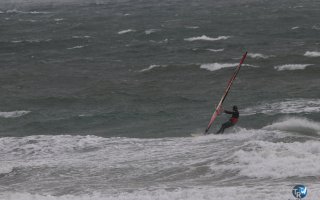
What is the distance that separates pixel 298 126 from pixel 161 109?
8.42 meters

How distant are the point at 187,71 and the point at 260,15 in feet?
96.1

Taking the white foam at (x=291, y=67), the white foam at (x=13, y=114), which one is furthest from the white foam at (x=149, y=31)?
the white foam at (x=13, y=114)

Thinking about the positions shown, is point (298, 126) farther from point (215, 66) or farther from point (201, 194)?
point (215, 66)

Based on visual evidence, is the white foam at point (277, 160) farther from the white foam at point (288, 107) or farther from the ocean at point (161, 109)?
the white foam at point (288, 107)

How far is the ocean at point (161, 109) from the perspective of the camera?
771 inches

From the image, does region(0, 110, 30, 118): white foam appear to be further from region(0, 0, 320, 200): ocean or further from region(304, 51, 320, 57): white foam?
region(304, 51, 320, 57): white foam

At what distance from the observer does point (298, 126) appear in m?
24.8

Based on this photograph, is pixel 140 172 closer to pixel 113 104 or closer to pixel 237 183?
pixel 237 183

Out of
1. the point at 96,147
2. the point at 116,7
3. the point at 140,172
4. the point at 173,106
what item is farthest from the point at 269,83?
the point at 116,7

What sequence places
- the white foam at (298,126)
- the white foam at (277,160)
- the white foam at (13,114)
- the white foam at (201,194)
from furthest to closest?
the white foam at (13,114), the white foam at (298,126), the white foam at (277,160), the white foam at (201,194)

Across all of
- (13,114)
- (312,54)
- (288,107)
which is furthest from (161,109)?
(312,54)

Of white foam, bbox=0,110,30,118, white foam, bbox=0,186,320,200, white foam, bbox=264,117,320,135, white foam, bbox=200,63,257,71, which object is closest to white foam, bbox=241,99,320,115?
white foam, bbox=264,117,320,135

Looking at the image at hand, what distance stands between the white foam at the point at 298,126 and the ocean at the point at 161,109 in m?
0.05

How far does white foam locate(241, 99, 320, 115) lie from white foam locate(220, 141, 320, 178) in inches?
256
